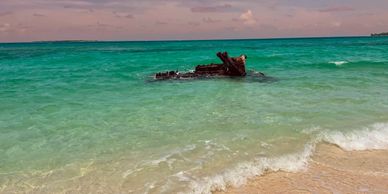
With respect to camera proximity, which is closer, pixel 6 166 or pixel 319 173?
pixel 319 173

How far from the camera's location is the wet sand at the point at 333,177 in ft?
23.9

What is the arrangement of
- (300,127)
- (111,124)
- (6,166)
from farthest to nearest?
(111,124)
(300,127)
(6,166)

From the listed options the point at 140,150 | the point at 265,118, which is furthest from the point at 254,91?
the point at 140,150

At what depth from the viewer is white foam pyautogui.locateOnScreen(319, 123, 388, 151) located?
32.4ft

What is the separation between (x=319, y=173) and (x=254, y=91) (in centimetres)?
1000

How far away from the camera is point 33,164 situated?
8.67 meters

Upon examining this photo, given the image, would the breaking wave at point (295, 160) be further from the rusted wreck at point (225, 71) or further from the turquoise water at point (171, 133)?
the rusted wreck at point (225, 71)

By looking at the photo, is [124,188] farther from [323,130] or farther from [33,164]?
[323,130]

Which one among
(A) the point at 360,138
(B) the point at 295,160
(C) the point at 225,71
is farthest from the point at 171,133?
(C) the point at 225,71

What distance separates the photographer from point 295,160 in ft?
28.8

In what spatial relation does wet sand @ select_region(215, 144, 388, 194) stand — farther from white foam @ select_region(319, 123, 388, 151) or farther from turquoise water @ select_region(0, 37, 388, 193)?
white foam @ select_region(319, 123, 388, 151)

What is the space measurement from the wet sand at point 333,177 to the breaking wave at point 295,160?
0.18 m

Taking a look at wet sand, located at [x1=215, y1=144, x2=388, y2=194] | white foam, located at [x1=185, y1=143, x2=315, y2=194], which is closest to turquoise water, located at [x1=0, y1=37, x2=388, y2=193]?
white foam, located at [x1=185, y1=143, x2=315, y2=194]

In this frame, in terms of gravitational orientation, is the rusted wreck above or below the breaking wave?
above
